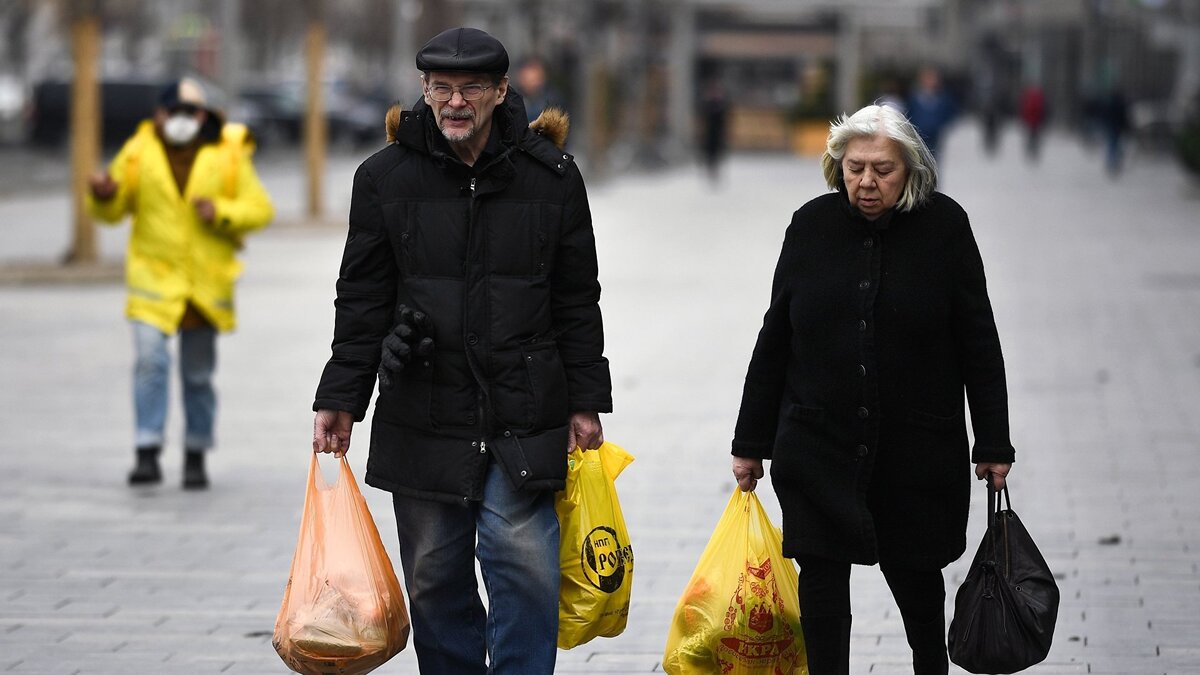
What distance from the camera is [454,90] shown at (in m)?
4.12

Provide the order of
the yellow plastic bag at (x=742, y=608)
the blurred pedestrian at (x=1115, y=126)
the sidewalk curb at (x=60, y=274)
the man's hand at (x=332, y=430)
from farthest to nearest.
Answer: the blurred pedestrian at (x=1115, y=126) < the sidewalk curb at (x=60, y=274) < the yellow plastic bag at (x=742, y=608) < the man's hand at (x=332, y=430)

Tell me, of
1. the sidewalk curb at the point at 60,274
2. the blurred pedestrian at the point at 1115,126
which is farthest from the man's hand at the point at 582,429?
the blurred pedestrian at the point at 1115,126

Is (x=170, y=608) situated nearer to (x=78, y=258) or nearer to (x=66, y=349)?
(x=66, y=349)

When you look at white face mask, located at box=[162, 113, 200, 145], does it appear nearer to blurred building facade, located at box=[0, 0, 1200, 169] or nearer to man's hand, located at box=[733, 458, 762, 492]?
man's hand, located at box=[733, 458, 762, 492]

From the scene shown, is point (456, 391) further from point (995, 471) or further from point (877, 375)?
point (995, 471)

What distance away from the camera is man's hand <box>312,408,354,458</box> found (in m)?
4.30

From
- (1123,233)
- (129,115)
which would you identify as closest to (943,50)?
(129,115)

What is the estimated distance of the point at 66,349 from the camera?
12258 mm

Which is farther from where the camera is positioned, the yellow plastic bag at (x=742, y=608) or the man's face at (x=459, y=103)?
the yellow plastic bag at (x=742, y=608)

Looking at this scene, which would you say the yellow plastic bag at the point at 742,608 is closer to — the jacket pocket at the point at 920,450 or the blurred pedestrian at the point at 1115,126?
the jacket pocket at the point at 920,450

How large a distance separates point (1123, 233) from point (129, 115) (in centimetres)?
2567

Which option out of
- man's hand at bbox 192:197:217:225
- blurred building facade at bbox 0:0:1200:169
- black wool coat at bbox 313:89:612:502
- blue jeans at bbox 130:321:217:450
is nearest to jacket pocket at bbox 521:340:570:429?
black wool coat at bbox 313:89:612:502

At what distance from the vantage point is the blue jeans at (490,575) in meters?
4.23

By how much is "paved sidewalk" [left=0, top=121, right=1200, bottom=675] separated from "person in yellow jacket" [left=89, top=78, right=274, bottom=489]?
331 millimetres
